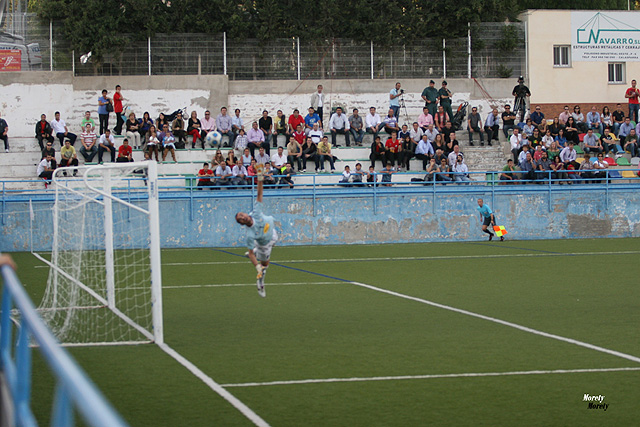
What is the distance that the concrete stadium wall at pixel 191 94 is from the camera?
3416 centimetres

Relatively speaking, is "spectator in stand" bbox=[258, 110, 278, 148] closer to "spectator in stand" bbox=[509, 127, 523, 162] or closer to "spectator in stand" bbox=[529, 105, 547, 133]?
"spectator in stand" bbox=[509, 127, 523, 162]

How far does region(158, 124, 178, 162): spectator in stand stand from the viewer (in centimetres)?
2920

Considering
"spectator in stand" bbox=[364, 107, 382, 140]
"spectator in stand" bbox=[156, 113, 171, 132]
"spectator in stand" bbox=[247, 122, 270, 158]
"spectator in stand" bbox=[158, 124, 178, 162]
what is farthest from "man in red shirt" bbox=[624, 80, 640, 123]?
"spectator in stand" bbox=[156, 113, 171, 132]

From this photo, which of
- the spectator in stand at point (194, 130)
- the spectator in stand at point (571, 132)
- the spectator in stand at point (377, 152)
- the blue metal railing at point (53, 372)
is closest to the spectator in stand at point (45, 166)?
the spectator in stand at point (194, 130)

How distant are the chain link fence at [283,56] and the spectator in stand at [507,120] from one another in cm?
545

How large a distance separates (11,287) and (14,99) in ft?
109

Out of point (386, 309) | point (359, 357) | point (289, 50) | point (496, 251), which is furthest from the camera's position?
point (289, 50)

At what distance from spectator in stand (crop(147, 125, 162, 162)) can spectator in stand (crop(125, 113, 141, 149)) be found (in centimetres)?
69

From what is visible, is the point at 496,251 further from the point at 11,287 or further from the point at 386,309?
the point at 11,287

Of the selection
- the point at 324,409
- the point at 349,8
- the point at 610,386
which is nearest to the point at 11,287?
the point at 324,409

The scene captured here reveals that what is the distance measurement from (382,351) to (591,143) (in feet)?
81.2

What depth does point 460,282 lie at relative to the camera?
16359 mm

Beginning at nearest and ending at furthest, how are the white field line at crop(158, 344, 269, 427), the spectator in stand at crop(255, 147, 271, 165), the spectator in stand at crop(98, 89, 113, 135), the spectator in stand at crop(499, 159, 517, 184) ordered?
the white field line at crop(158, 344, 269, 427), the spectator in stand at crop(255, 147, 271, 165), the spectator in stand at crop(499, 159, 517, 184), the spectator in stand at crop(98, 89, 113, 135)

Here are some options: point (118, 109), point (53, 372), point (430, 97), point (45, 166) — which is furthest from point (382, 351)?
point (430, 97)
